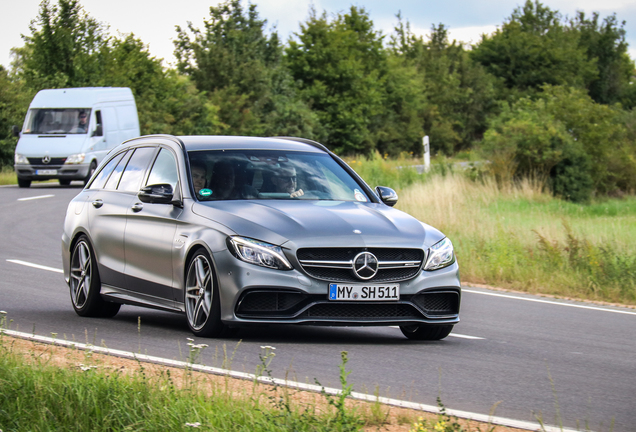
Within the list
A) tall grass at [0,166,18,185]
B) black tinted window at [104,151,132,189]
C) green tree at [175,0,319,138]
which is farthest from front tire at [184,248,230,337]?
green tree at [175,0,319,138]

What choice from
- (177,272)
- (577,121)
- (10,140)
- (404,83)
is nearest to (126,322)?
(177,272)

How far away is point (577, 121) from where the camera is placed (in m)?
35.0

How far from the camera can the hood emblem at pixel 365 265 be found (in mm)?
7352

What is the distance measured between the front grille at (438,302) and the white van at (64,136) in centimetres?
2410

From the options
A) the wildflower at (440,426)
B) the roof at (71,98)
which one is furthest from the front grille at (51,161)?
the wildflower at (440,426)

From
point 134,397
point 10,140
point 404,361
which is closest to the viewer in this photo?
point 134,397

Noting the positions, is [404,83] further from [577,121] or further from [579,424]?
[579,424]

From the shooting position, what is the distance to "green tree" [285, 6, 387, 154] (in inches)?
2852

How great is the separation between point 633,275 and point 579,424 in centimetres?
814

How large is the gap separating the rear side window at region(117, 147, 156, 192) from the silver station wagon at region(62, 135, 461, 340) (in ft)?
0.05

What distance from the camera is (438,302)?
789 cm

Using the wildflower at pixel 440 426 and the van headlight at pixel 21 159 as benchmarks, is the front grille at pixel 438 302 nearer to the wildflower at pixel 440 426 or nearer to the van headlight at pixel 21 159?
the wildflower at pixel 440 426

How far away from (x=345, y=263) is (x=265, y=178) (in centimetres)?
144

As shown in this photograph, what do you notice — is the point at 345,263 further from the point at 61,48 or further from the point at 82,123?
the point at 61,48
